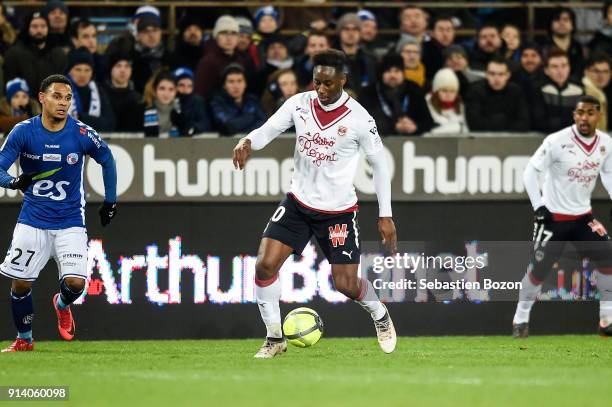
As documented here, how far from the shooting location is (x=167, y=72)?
15.7 metres

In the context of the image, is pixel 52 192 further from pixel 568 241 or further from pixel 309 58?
pixel 568 241

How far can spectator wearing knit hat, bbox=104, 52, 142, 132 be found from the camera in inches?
600

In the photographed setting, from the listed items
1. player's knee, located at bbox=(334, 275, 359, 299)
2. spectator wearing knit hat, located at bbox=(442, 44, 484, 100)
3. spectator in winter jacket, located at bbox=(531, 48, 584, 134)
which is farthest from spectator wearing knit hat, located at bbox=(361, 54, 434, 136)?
player's knee, located at bbox=(334, 275, 359, 299)

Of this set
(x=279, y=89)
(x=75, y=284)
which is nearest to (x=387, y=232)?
(x=75, y=284)

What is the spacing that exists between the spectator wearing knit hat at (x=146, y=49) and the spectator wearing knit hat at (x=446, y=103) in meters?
3.40

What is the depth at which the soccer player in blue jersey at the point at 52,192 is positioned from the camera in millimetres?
11898

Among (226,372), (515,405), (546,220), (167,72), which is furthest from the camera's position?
(167,72)

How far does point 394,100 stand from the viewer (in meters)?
15.9

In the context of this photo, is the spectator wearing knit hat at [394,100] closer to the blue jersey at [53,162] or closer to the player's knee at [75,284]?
the blue jersey at [53,162]

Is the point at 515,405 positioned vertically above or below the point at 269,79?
below

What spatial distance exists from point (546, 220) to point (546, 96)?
2.33 metres

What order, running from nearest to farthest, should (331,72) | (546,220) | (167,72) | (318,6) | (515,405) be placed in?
(515,405) < (331,72) < (546,220) < (167,72) < (318,6)

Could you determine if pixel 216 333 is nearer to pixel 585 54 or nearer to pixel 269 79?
pixel 269 79

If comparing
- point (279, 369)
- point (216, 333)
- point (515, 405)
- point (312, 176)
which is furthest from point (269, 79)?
point (515, 405)
